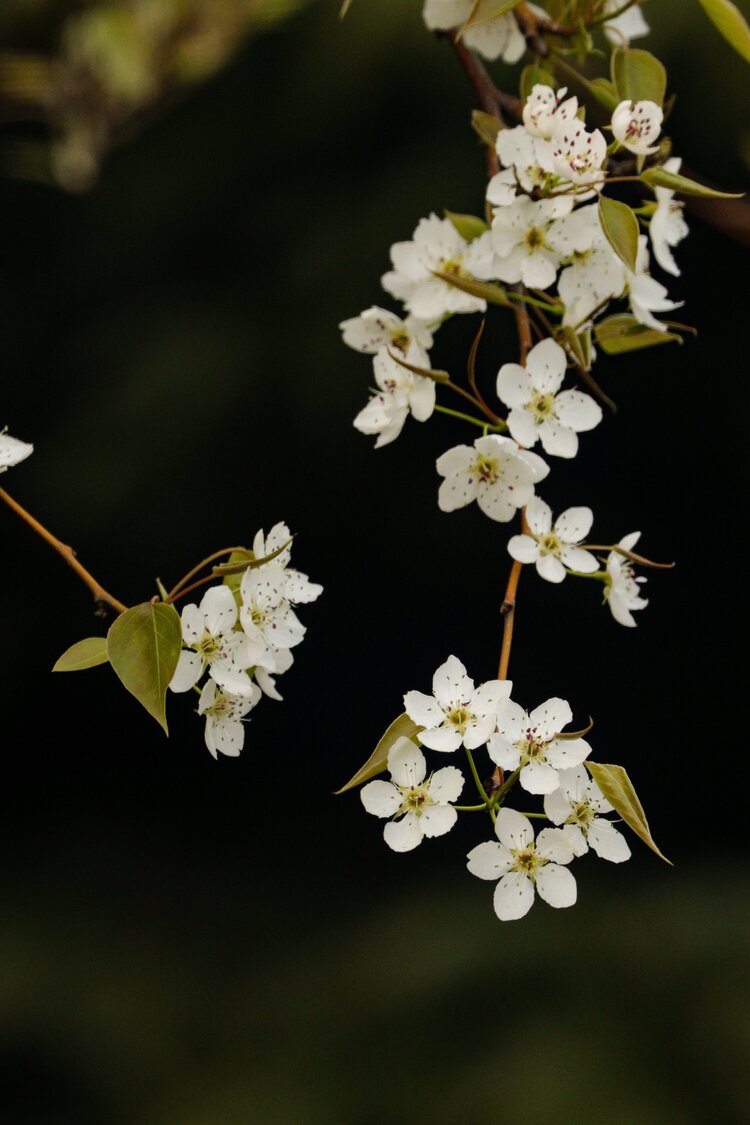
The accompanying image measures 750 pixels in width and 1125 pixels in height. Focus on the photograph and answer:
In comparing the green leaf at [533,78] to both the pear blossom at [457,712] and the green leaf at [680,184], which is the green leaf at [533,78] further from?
the pear blossom at [457,712]

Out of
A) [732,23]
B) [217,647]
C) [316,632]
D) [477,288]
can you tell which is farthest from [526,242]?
[316,632]

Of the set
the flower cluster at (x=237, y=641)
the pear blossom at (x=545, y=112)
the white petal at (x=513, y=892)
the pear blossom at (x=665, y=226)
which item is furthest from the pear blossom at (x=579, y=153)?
the white petal at (x=513, y=892)

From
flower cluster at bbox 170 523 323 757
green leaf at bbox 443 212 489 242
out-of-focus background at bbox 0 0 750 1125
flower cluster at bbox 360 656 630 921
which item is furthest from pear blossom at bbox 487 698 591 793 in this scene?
out-of-focus background at bbox 0 0 750 1125

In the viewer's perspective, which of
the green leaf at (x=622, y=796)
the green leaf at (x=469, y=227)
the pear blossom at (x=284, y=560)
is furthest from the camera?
the green leaf at (x=469, y=227)

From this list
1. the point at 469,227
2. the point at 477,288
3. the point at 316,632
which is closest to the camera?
the point at 477,288

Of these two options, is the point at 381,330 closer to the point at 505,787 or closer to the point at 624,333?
the point at 624,333

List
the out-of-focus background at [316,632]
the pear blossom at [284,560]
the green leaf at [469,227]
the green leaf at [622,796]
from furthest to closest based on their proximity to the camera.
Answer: the out-of-focus background at [316,632], the green leaf at [469,227], the pear blossom at [284,560], the green leaf at [622,796]

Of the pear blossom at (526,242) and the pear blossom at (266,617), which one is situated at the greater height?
the pear blossom at (526,242)
